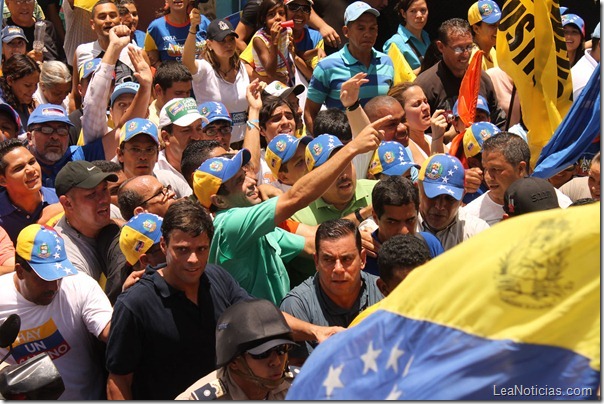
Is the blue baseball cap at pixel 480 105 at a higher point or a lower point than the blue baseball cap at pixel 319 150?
lower

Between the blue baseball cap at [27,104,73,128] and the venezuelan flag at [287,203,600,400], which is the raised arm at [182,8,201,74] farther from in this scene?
the venezuelan flag at [287,203,600,400]

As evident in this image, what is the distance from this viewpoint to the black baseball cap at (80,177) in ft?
21.0

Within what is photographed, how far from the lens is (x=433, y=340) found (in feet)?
11.5

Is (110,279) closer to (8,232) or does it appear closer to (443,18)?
(8,232)

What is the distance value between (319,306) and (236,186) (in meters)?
0.96

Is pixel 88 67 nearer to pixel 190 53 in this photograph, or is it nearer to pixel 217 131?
pixel 190 53

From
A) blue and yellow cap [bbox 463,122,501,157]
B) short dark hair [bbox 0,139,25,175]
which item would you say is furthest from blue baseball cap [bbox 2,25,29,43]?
blue and yellow cap [bbox 463,122,501,157]

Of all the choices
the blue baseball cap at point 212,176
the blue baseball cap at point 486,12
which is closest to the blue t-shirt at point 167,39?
the blue baseball cap at point 486,12

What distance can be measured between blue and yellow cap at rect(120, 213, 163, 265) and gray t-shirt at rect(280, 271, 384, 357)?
2.45 feet

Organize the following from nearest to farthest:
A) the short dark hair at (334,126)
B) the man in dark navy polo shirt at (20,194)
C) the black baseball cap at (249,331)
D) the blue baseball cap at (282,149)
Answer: the black baseball cap at (249,331)
the man in dark navy polo shirt at (20,194)
the blue baseball cap at (282,149)
the short dark hair at (334,126)

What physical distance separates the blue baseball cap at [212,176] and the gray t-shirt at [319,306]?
2.70ft

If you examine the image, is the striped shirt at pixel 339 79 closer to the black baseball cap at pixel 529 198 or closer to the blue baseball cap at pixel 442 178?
the blue baseball cap at pixel 442 178

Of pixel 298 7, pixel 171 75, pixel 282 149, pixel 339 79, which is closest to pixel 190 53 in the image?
pixel 171 75

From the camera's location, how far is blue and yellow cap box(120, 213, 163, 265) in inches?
228
